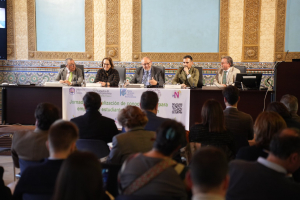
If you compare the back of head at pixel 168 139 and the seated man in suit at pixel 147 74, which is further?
the seated man in suit at pixel 147 74

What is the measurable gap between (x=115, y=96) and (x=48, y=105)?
246 cm

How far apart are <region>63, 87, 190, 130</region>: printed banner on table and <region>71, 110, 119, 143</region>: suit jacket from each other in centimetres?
193

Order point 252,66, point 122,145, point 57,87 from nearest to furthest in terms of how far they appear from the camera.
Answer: point 122,145 → point 57,87 → point 252,66

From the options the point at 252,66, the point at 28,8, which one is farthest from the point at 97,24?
the point at 252,66

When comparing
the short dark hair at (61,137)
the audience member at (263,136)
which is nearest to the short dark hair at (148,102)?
the audience member at (263,136)

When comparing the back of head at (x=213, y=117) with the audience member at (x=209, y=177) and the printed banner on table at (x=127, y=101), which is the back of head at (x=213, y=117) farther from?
the printed banner on table at (x=127, y=101)

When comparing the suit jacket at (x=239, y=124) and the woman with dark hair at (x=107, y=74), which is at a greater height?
the woman with dark hair at (x=107, y=74)

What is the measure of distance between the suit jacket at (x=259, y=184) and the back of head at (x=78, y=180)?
0.63m

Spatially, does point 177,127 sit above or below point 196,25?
below

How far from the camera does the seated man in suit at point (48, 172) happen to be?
144 centimetres

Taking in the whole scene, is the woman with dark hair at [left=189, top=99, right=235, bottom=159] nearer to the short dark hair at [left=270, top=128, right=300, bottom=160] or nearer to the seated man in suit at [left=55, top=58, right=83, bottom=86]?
the short dark hair at [left=270, top=128, right=300, bottom=160]

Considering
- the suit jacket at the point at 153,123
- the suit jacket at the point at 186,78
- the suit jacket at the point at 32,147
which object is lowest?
the suit jacket at the point at 32,147

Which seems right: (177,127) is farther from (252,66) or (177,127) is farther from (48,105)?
(252,66)

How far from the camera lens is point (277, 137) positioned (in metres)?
1.46
